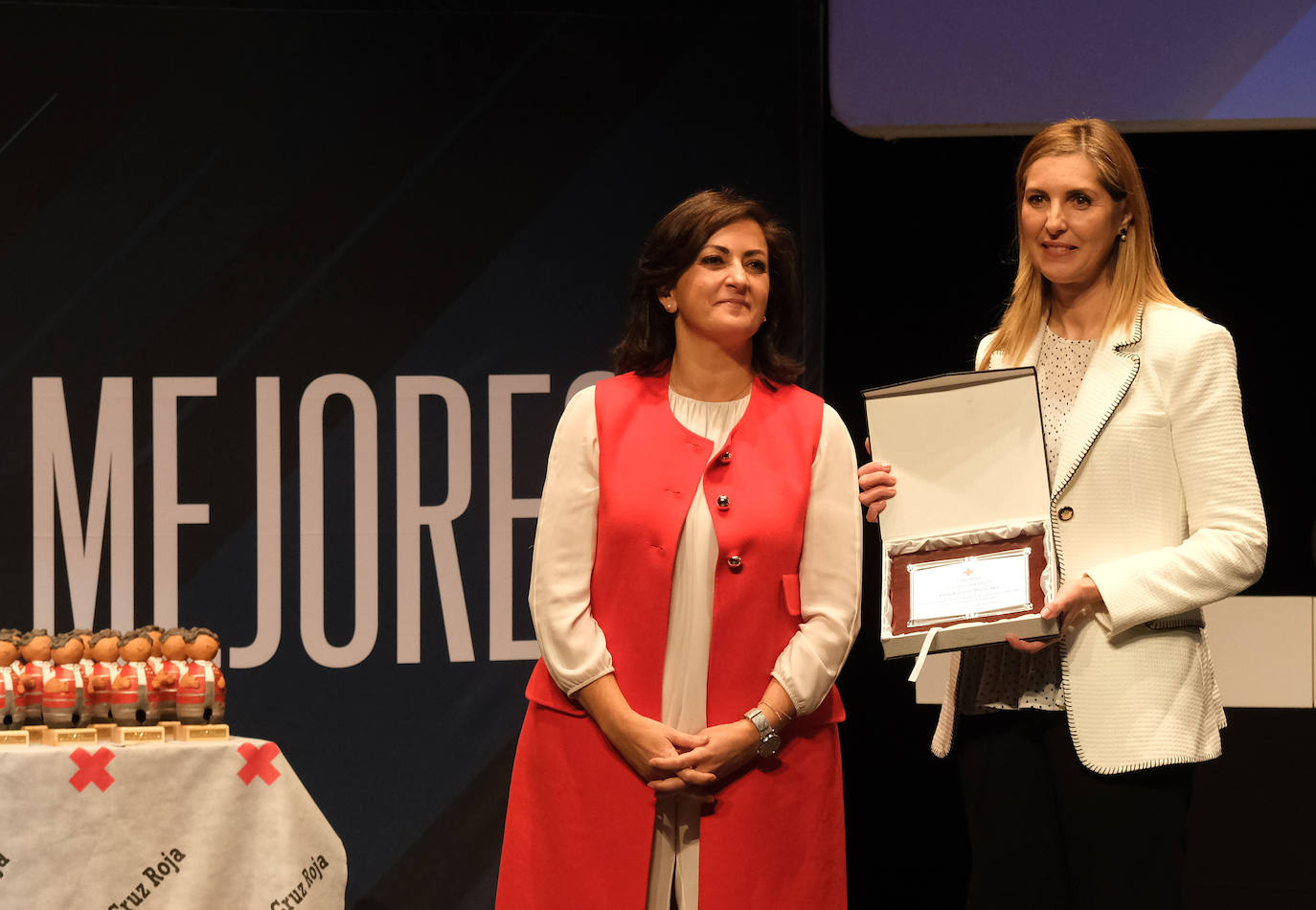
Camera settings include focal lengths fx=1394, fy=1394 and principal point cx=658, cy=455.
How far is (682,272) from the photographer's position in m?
2.62

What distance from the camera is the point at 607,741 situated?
97.4 inches

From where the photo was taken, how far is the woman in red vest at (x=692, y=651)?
8.02ft

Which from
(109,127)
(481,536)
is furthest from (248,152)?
(481,536)

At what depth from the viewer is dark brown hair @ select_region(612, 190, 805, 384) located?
2.62 metres

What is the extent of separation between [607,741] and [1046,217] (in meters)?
1.16

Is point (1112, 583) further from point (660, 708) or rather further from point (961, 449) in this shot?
point (660, 708)

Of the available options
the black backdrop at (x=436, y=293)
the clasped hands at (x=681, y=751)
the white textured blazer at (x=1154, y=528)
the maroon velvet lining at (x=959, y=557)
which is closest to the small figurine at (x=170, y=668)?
the black backdrop at (x=436, y=293)

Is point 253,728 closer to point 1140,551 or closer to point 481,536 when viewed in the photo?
point 481,536

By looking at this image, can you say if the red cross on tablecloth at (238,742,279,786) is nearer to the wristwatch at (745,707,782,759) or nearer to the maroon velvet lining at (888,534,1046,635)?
the wristwatch at (745,707,782,759)

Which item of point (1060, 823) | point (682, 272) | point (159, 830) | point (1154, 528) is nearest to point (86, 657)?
point (159, 830)

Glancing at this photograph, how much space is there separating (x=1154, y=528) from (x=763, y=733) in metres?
0.75

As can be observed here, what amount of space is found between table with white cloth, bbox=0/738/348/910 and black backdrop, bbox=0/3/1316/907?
2.86 feet

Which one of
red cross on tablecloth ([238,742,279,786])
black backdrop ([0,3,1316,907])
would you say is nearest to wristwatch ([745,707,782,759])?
red cross on tablecloth ([238,742,279,786])

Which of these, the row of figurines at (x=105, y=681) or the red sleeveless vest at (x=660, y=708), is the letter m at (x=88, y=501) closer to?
the row of figurines at (x=105, y=681)
